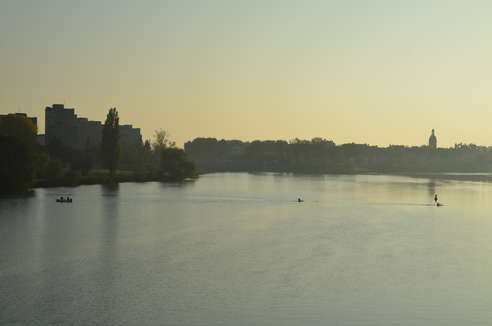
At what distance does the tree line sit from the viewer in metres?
93.7

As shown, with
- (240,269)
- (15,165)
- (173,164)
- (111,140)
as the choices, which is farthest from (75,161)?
(240,269)

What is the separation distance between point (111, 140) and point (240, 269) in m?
93.2

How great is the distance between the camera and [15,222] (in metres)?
63.3

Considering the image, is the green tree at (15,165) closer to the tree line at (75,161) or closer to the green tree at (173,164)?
the tree line at (75,161)

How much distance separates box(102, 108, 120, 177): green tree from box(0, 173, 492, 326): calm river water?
54.7 m

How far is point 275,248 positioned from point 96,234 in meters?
16.8

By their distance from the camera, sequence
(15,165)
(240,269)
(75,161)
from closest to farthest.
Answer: (240,269) < (15,165) < (75,161)

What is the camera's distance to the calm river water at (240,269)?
101 ft

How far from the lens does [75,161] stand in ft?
469

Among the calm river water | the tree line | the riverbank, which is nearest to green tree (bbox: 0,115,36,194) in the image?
the tree line

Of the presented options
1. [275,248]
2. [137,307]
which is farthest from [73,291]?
[275,248]

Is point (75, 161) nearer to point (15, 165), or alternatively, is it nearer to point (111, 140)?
point (111, 140)

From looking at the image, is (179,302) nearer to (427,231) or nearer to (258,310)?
(258,310)

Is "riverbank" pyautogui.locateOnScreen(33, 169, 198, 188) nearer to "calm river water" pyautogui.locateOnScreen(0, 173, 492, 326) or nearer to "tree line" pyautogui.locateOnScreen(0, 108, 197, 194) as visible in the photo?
"tree line" pyautogui.locateOnScreen(0, 108, 197, 194)
